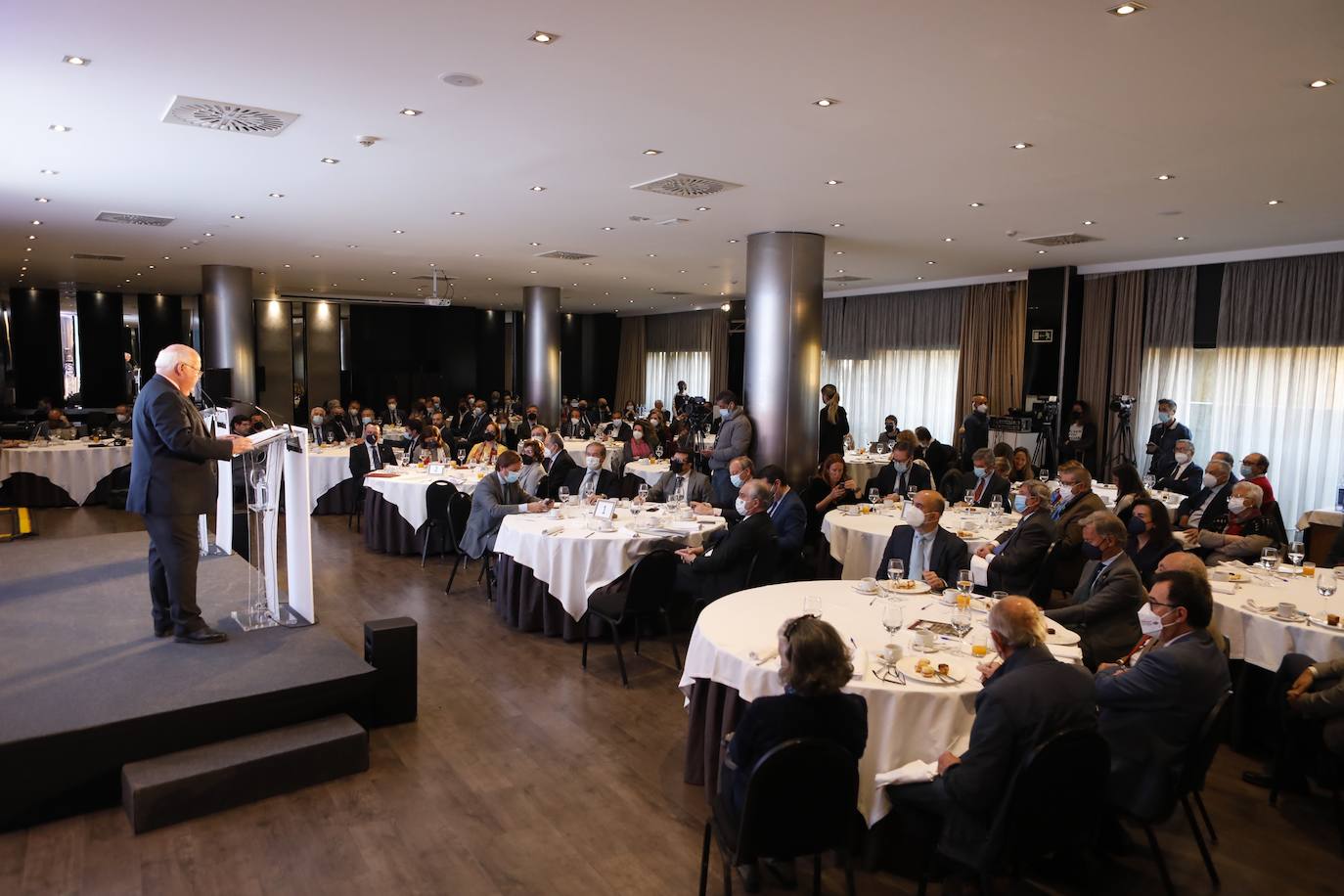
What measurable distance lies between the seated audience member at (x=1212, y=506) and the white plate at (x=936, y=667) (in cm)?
402

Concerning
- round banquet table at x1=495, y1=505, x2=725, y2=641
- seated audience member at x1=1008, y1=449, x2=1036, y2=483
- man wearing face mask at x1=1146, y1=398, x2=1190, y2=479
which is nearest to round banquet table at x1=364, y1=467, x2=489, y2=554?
round banquet table at x1=495, y1=505, x2=725, y2=641

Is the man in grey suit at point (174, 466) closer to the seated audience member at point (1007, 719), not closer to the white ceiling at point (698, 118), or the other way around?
the white ceiling at point (698, 118)

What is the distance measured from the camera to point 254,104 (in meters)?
5.20

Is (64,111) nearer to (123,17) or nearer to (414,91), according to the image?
(123,17)

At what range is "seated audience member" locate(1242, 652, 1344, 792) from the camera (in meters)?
3.61

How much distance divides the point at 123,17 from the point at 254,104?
4.38 ft

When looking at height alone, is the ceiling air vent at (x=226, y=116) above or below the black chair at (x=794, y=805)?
above

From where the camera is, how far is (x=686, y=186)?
728 centimetres

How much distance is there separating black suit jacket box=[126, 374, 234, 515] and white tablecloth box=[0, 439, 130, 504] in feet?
27.4

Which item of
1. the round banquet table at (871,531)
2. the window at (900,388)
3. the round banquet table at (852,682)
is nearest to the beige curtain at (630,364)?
the window at (900,388)

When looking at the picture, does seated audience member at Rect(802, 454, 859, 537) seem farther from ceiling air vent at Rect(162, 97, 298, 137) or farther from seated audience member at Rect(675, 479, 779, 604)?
ceiling air vent at Rect(162, 97, 298, 137)

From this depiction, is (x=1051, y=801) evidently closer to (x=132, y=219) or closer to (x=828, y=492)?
(x=828, y=492)

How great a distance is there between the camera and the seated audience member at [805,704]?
2734mm

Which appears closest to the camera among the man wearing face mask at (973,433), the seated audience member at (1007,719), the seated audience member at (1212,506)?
the seated audience member at (1007,719)
